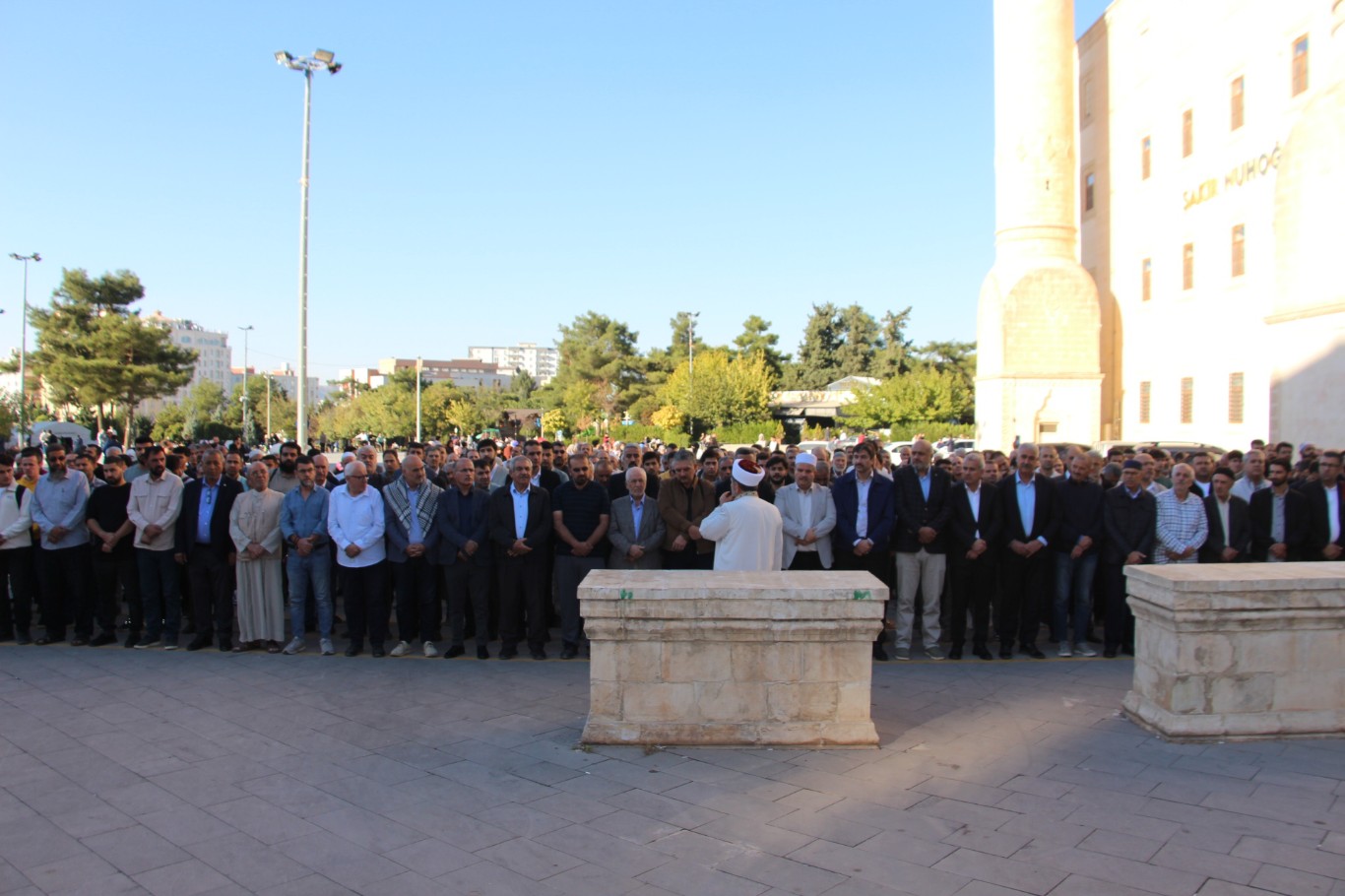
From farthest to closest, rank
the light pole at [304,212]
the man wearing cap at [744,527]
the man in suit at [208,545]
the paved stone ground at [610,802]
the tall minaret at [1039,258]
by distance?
the tall minaret at [1039,258] < the light pole at [304,212] < the man in suit at [208,545] < the man wearing cap at [744,527] < the paved stone ground at [610,802]

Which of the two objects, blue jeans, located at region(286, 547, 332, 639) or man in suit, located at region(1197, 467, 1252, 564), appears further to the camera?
blue jeans, located at region(286, 547, 332, 639)

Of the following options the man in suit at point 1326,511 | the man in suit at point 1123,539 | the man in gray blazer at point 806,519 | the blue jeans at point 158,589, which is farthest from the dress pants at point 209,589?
the man in suit at point 1326,511

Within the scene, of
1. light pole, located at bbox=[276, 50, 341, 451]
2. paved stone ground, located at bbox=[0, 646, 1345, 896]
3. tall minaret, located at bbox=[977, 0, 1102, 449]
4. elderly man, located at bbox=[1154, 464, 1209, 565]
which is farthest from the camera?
tall minaret, located at bbox=[977, 0, 1102, 449]

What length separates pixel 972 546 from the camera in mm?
8344

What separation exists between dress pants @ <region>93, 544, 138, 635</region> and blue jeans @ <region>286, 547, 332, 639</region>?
5.39 feet

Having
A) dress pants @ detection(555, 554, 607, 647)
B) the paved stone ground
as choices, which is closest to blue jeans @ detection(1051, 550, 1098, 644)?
the paved stone ground

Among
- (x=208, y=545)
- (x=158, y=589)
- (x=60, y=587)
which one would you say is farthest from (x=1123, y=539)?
(x=60, y=587)

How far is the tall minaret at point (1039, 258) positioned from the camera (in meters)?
33.0

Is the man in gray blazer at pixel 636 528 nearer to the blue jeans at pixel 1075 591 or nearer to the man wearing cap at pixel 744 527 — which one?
the man wearing cap at pixel 744 527

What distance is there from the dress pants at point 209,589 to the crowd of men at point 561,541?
2 cm

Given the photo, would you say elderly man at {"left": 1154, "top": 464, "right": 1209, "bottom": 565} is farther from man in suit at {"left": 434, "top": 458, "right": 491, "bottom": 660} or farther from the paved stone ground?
man in suit at {"left": 434, "top": 458, "right": 491, "bottom": 660}

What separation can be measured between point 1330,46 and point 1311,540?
20.5 m

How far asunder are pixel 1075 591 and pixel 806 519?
8.67 ft

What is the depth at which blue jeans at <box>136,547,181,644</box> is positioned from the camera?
8.71 m
